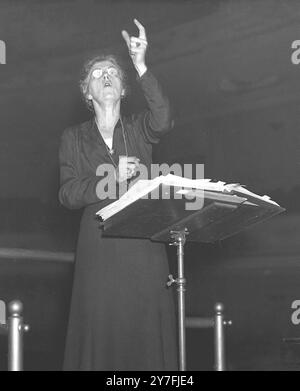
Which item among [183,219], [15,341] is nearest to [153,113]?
[183,219]

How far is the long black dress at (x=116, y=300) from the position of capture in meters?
3.91

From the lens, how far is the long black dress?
3906 millimetres

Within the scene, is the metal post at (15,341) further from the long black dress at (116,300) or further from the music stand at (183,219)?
the long black dress at (116,300)

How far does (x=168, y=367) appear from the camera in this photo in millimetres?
3941

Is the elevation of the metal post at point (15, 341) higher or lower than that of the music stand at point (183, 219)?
lower

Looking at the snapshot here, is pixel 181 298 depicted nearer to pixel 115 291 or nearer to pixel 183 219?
pixel 183 219

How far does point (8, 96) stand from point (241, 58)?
1.38 metres

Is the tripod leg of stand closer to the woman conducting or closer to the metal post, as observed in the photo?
the woman conducting

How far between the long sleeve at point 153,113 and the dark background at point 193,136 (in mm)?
905

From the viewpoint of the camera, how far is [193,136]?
17.1 feet

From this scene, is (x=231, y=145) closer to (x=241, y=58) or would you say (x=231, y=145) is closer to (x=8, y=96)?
(x=241, y=58)

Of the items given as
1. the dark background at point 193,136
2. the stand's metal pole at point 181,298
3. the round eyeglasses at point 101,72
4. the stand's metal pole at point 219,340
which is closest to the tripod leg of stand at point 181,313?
the stand's metal pole at point 181,298

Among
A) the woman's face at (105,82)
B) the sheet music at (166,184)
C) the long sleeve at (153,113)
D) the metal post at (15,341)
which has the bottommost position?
the metal post at (15,341)
